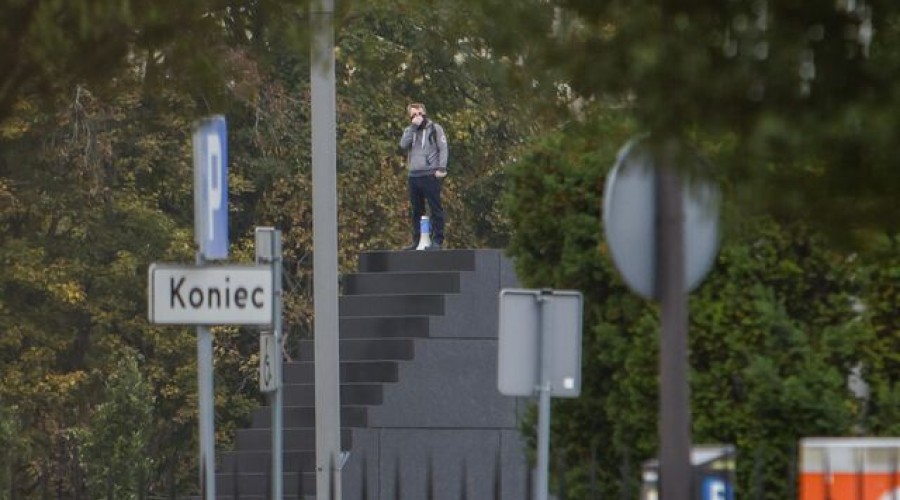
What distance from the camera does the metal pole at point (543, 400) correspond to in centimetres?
1103

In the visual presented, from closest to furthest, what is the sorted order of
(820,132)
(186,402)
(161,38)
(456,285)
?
1. (820,132)
2. (161,38)
3. (456,285)
4. (186,402)

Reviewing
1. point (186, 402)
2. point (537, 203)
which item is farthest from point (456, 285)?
point (186, 402)

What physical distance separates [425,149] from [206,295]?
1294 cm

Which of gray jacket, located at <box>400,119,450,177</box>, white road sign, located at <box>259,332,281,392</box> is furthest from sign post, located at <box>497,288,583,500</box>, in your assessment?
gray jacket, located at <box>400,119,450,177</box>

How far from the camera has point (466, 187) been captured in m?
40.2

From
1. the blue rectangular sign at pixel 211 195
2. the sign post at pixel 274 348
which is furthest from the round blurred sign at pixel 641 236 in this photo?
the sign post at pixel 274 348

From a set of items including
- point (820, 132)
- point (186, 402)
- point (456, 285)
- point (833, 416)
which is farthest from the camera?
point (186, 402)

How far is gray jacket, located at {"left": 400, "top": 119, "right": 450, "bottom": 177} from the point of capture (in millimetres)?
26094

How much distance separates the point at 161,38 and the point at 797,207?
6.40 ft

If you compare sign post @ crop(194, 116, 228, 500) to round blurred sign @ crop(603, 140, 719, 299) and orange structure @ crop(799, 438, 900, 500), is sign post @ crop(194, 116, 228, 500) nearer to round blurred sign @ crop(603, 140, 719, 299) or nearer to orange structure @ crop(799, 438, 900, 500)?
round blurred sign @ crop(603, 140, 719, 299)

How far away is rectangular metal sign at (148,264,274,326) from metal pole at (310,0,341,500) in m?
5.77

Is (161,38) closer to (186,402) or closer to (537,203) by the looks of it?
(537,203)

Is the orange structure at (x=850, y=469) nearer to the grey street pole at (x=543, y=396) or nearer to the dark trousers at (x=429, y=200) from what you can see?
the grey street pole at (x=543, y=396)

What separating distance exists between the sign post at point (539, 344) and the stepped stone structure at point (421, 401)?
36.9 feet
